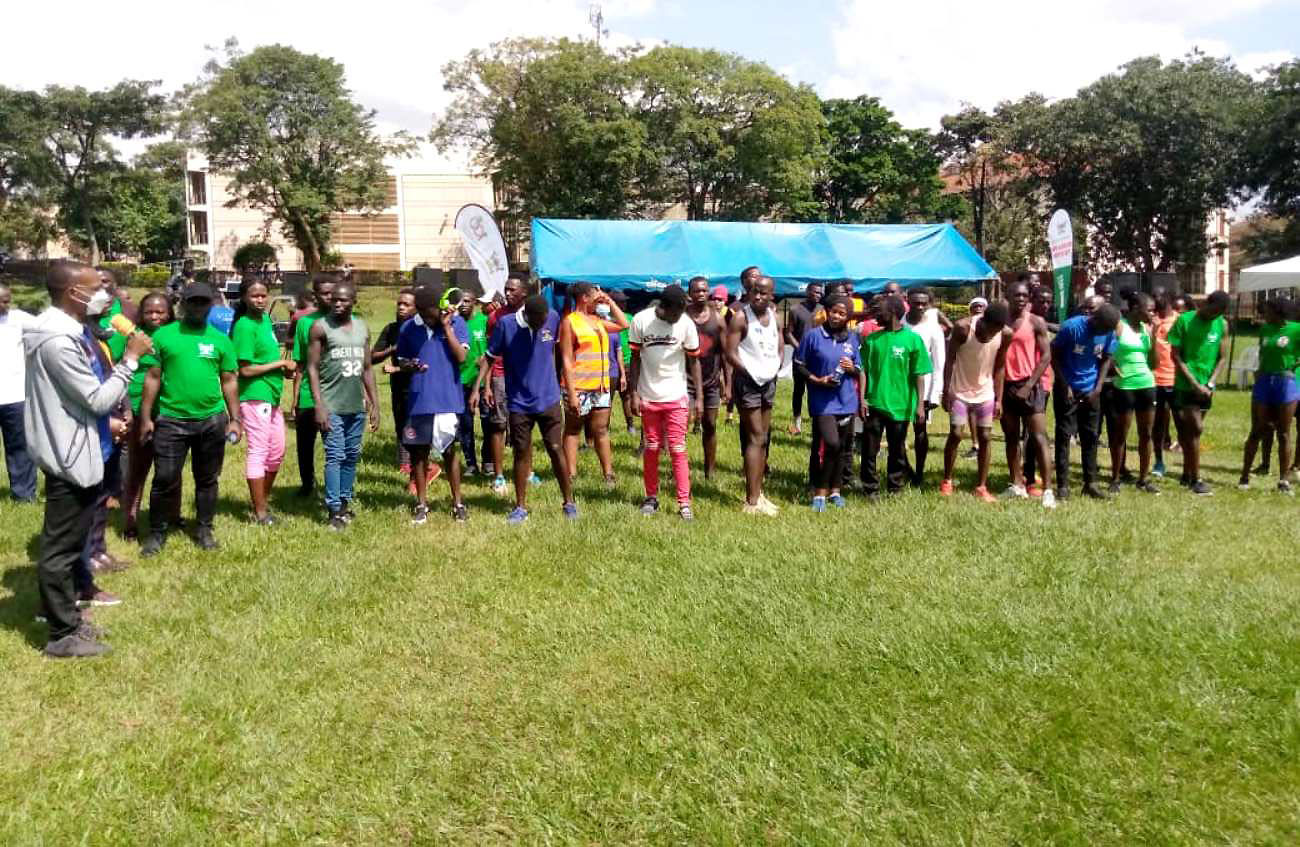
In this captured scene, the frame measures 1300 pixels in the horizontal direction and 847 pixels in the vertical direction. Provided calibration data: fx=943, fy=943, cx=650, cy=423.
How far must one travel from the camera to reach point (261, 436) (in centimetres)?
718

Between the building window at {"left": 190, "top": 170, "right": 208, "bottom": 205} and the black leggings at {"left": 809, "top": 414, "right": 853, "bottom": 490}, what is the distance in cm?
7224

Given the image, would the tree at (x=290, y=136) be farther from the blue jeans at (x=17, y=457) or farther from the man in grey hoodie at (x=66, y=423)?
the man in grey hoodie at (x=66, y=423)

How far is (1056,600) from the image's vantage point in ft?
18.1

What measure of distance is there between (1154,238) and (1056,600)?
45304 mm

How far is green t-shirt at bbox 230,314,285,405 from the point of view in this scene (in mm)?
7117

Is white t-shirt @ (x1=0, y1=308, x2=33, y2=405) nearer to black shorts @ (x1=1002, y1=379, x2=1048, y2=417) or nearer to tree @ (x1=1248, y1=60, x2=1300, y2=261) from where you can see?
black shorts @ (x1=1002, y1=379, x2=1048, y2=417)

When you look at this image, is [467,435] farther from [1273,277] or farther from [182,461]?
[1273,277]

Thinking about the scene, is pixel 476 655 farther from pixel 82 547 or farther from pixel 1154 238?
pixel 1154 238

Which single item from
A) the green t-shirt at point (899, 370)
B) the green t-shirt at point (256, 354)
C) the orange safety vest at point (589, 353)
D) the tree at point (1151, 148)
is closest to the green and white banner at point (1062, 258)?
the green t-shirt at point (899, 370)

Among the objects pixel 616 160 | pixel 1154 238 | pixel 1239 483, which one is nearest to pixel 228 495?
pixel 1239 483

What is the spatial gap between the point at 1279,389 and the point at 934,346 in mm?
3129

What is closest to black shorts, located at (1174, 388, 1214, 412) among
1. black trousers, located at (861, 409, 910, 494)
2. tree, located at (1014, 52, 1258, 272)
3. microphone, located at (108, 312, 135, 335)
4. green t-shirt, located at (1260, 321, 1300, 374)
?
green t-shirt, located at (1260, 321, 1300, 374)

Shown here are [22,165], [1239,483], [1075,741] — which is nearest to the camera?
[1075,741]

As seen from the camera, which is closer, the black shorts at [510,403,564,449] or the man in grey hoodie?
the man in grey hoodie
